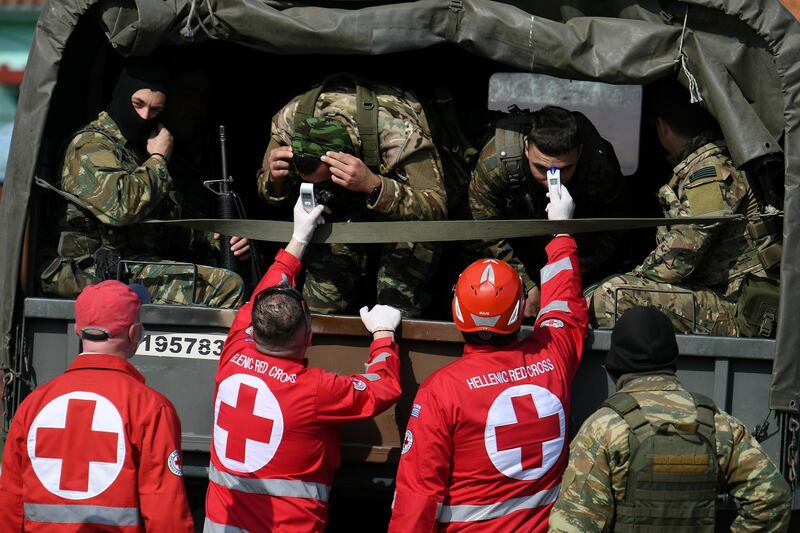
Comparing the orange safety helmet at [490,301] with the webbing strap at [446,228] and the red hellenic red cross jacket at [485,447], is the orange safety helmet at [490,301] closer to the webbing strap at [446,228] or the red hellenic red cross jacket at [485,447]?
the red hellenic red cross jacket at [485,447]

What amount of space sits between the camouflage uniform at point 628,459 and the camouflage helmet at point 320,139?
164 centimetres

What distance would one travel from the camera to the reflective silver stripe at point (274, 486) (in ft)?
13.1

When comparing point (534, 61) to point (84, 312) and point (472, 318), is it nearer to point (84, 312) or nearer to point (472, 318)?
point (472, 318)

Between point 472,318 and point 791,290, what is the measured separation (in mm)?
1134

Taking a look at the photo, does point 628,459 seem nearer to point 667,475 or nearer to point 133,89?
point 667,475

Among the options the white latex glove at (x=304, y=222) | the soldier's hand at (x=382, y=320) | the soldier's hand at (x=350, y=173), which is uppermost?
the soldier's hand at (x=350, y=173)

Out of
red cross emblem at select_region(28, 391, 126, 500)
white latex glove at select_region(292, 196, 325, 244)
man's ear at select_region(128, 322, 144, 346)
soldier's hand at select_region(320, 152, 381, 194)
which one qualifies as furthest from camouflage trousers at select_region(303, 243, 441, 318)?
red cross emblem at select_region(28, 391, 126, 500)

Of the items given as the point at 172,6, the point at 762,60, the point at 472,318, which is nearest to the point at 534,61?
the point at 762,60

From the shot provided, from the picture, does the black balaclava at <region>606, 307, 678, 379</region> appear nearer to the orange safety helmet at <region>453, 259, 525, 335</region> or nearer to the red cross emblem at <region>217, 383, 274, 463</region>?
the orange safety helmet at <region>453, 259, 525, 335</region>

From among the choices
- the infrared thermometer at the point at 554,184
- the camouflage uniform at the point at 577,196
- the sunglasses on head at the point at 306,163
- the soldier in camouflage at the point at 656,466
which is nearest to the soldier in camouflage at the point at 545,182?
the camouflage uniform at the point at 577,196

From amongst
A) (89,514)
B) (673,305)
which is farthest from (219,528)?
(673,305)

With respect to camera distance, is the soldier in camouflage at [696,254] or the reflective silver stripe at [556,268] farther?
the soldier in camouflage at [696,254]

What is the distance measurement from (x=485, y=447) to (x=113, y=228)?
189 cm

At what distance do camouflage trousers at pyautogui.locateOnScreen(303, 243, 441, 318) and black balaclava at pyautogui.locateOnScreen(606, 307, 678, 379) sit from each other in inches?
57.0
